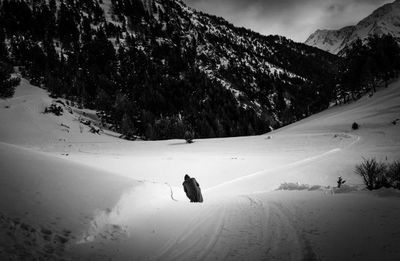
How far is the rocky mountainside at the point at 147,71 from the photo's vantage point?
8381 centimetres

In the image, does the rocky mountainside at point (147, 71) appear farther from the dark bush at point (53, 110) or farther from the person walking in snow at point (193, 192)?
the person walking in snow at point (193, 192)

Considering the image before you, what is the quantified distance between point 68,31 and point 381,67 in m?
137

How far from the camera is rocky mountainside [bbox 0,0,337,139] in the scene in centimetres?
8381

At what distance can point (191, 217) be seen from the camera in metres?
8.62

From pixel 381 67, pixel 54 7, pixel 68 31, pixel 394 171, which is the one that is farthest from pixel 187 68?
pixel 394 171

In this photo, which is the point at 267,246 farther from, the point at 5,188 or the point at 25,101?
the point at 25,101

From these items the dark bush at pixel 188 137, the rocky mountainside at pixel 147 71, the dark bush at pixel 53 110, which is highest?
the rocky mountainside at pixel 147 71

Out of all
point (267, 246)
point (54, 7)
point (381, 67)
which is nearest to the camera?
point (267, 246)

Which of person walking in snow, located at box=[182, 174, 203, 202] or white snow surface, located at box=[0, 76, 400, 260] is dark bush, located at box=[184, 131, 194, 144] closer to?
white snow surface, located at box=[0, 76, 400, 260]

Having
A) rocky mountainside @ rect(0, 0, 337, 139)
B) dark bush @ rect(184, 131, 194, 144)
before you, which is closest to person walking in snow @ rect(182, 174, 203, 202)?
dark bush @ rect(184, 131, 194, 144)

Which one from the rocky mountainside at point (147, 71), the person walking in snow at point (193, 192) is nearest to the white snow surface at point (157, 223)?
the person walking in snow at point (193, 192)

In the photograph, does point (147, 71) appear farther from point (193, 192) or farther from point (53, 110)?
point (193, 192)

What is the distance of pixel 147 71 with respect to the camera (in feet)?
412

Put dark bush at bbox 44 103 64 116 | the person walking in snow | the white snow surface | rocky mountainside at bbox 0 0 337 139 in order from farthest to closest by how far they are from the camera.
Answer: rocky mountainside at bbox 0 0 337 139 → dark bush at bbox 44 103 64 116 → the person walking in snow → the white snow surface
